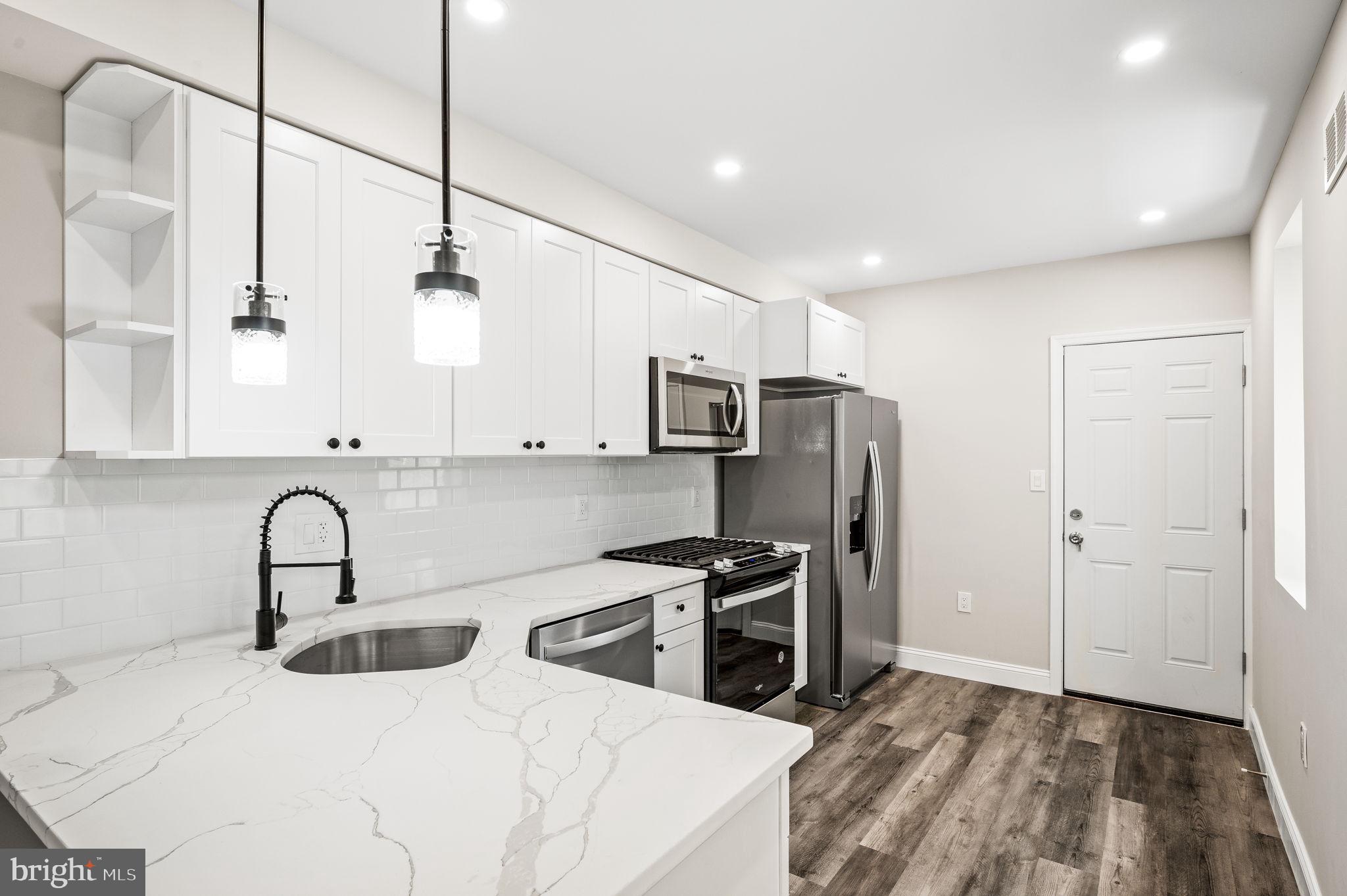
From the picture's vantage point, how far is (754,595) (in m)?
3.18

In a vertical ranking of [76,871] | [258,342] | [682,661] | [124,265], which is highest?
[124,265]

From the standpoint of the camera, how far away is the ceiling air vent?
67.7 inches

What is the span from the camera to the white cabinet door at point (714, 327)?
355cm

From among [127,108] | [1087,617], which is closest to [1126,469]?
[1087,617]

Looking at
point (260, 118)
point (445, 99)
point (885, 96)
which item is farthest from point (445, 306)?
point (885, 96)

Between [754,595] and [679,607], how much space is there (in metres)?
0.54

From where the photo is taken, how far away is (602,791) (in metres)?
0.99

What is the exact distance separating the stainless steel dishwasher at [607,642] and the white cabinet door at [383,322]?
701mm

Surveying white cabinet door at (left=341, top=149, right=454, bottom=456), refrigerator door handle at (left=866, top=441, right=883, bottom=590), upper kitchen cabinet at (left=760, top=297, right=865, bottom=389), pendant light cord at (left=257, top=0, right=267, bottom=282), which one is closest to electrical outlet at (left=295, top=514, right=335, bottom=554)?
white cabinet door at (left=341, top=149, right=454, bottom=456)

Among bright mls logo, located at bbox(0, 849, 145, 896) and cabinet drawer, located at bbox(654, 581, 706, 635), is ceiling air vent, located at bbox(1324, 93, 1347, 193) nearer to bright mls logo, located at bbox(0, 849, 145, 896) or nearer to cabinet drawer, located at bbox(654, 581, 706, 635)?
cabinet drawer, located at bbox(654, 581, 706, 635)

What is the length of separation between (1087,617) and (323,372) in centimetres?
408

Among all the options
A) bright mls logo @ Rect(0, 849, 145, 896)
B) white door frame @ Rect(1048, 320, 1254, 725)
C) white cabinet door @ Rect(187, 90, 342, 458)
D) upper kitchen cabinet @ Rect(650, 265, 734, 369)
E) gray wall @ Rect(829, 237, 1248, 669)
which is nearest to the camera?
bright mls logo @ Rect(0, 849, 145, 896)

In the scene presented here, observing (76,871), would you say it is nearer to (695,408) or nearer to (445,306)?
(445,306)

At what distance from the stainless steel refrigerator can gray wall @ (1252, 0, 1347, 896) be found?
1.79 meters
